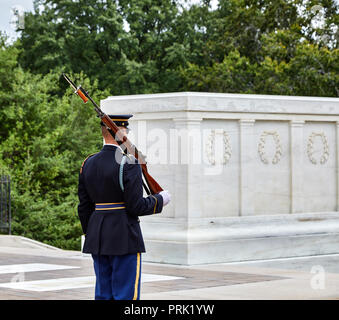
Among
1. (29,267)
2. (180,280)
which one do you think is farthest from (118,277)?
(29,267)

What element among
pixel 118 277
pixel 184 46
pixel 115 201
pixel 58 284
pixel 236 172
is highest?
pixel 184 46

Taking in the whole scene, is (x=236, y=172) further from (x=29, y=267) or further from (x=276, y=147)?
(x=29, y=267)

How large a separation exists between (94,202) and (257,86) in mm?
26951

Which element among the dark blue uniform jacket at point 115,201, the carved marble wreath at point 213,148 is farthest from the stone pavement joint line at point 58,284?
the dark blue uniform jacket at point 115,201

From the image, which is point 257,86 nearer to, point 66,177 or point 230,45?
point 230,45

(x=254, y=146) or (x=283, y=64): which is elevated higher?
(x=283, y=64)

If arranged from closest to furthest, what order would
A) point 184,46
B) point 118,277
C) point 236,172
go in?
point 118,277, point 236,172, point 184,46

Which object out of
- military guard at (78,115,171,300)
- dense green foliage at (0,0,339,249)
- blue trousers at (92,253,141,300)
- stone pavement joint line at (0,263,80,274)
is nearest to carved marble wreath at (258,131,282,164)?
stone pavement joint line at (0,263,80,274)

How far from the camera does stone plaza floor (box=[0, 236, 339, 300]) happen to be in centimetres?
788

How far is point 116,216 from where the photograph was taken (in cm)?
563

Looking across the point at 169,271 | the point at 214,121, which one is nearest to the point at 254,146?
the point at 214,121

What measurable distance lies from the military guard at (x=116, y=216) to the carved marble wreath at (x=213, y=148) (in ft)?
18.7

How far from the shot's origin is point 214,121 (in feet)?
37.8

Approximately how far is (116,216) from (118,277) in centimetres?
43
